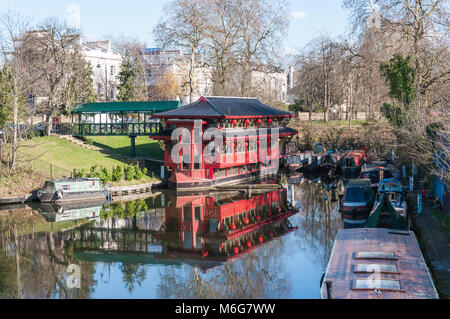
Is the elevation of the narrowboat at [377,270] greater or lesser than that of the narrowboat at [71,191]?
lesser

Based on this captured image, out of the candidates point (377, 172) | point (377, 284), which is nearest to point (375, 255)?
point (377, 284)

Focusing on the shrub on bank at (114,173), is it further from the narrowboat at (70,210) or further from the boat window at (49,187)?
the boat window at (49,187)

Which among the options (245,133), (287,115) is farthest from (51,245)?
(287,115)

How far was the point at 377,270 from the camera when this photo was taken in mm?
17000

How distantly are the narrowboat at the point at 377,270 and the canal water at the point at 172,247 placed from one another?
189 cm

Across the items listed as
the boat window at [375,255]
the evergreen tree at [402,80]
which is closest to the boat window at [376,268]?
the boat window at [375,255]

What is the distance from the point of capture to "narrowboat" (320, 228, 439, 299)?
1558 cm

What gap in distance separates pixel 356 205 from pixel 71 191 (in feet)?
62.3

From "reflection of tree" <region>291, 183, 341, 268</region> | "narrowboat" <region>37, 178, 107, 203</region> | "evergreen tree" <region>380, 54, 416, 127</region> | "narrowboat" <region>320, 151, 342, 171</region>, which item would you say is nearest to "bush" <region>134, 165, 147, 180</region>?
"narrowboat" <region>37, 178, 107, 203</region>

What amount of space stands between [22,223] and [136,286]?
1318 cm

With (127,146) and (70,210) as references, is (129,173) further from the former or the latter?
(127,146)

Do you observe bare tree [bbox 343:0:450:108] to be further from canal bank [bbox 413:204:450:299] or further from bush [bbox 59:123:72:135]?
bush [bbox 59:123:72:135]

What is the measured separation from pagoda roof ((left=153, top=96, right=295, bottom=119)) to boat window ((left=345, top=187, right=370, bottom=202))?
13.3m

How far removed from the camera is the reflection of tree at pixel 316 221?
2527 cm
